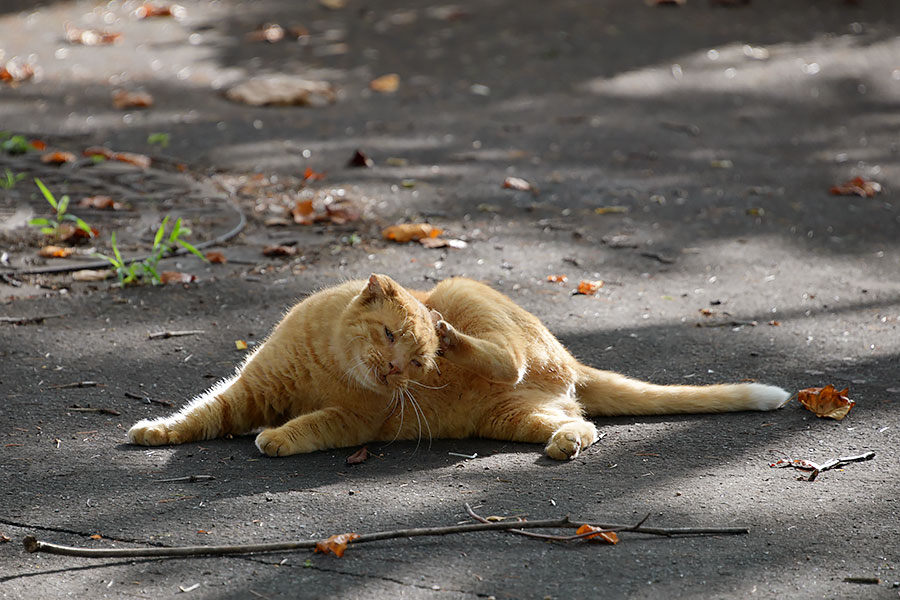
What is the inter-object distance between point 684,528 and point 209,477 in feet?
5.69

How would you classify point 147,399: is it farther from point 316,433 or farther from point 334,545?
point 334,545

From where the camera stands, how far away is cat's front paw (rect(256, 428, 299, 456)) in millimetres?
3910

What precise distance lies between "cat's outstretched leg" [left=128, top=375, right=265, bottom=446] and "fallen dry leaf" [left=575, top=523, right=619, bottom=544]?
5.21ft

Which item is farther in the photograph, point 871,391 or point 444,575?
point 871,391

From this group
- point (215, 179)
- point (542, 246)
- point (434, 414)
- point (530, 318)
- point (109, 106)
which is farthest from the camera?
point (109, 106)

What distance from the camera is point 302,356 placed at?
4207 millimetres

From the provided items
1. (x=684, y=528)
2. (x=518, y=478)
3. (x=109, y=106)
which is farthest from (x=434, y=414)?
(x=109, y=106)

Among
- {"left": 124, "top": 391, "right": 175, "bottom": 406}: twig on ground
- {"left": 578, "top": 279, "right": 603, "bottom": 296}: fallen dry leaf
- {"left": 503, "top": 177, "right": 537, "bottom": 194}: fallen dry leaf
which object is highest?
{"left": 124, "top": 391, "right": 175, "bottom": 406}: twig on ground

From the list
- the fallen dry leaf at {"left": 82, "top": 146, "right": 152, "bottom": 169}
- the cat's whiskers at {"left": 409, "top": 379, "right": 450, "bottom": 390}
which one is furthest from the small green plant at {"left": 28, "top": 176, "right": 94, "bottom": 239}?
the cat's whiskers at {"left": 409, "top": 379, "right": 450, "bottom": 390}

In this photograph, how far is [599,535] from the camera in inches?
129

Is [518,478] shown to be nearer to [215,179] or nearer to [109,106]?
[215,179]

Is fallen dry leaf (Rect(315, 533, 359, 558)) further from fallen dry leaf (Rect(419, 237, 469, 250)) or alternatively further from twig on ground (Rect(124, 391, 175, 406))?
fallen dry leaf (Rect(419, 237, 469, 250))

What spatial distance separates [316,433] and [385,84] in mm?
7050

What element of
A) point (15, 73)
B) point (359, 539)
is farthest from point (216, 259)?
point (15, 73)
